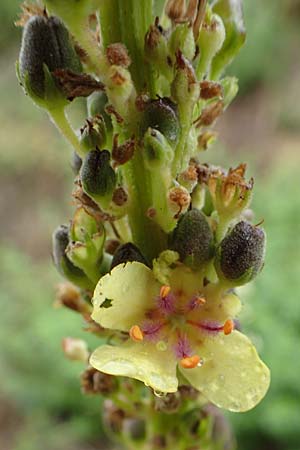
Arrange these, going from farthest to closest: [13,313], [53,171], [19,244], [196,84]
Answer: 1. [53,171]
2. [19,244]
3. [13,313]
4. [196,84]

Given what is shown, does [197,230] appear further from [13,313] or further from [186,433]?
[13,313]

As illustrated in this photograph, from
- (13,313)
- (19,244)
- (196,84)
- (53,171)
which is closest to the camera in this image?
(196,84)

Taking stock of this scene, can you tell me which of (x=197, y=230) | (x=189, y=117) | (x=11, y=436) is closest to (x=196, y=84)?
(x=189, y=117)

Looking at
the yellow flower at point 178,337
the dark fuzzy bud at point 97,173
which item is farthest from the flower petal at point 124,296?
the dark fuzzy bud at point 97,173

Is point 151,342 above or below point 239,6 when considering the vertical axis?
below

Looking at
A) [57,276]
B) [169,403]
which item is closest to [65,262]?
[169,403]

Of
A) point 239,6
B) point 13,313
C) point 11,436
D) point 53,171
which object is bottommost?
point 11,436

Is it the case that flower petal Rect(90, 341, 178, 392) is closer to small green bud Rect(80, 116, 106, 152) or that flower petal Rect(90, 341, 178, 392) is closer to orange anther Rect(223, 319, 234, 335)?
orange anther Rect(223, 319, 234, 335)

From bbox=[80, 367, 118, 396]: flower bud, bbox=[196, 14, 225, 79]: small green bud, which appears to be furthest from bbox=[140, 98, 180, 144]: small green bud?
bbox=[80, 367, 118, 396]: flower bud
